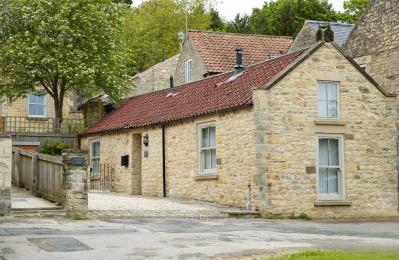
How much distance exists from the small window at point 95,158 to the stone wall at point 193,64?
24.4ft

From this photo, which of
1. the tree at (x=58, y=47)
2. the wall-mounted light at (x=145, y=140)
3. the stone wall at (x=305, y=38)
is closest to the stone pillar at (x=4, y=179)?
the wall-mounted light at (x=145, y=140)

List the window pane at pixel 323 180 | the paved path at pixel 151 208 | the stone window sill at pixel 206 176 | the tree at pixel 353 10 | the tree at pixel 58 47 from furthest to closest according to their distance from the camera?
the tree at pixel 353 10 → the tree at pixel 58 47 → the stone window sill at pixel 206 176 → the window pane at pixel 323 180 → the paved path at pixel 151 208

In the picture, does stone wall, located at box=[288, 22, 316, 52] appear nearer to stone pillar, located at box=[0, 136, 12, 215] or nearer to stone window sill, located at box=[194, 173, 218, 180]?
stone window sill, located at box=[194, 173, 218, 180]

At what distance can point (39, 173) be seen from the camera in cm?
2133

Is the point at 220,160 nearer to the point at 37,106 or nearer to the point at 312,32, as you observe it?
the point at 312,32

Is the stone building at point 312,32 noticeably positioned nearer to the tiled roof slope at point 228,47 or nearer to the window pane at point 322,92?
the tiled roof slope at point 228,47

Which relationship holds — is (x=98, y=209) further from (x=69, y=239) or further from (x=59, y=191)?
A: (x=69, y=239)

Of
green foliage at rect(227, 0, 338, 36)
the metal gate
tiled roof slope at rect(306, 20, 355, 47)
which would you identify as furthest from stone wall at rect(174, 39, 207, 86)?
green foliage at rect(227, 0, 338, 36)

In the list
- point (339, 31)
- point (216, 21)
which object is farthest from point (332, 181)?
point (216, 21)

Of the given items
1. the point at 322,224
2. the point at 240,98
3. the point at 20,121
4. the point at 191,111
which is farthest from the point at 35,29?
the point at 322,224

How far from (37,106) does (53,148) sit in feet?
23.7

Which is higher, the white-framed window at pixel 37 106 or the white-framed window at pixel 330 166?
the white-framed window at pixel 37 106

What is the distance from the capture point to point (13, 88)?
32.9m

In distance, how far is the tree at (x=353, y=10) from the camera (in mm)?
58094
